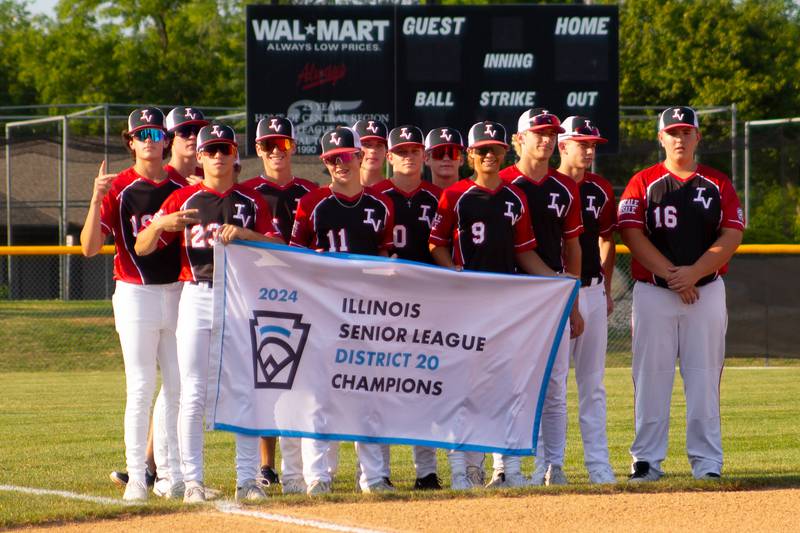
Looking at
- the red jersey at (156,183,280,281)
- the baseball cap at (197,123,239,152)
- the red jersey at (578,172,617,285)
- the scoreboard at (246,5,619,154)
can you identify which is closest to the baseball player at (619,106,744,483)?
the red jersey at (578,172,617,285)

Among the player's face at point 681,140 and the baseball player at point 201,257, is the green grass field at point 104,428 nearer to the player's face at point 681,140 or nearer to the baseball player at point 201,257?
the baseball player at point 201,257

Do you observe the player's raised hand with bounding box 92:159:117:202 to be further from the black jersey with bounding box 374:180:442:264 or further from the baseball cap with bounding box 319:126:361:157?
the black jersey with bounding box 374:180:442:264

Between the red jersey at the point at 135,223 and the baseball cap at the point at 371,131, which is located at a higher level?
the baseball cap at the point at 371,131

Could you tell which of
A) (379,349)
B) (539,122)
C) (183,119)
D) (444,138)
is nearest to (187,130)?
(183,119)

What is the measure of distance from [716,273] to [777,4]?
43.0 m

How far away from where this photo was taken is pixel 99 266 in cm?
2280

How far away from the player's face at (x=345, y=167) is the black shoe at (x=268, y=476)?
6.49 feet

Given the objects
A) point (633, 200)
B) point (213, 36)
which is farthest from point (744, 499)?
point (213, 36)

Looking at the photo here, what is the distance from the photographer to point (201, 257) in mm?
6852

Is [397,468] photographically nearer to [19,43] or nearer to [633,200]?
[633,200]

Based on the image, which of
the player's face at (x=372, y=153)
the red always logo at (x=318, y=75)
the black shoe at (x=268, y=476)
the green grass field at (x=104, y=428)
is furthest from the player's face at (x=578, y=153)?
the red always logo at (x=318, y=75)

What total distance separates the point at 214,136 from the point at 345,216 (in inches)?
34.6

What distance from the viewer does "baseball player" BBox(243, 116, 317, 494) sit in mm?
7273

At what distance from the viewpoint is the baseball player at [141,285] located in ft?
22.9
